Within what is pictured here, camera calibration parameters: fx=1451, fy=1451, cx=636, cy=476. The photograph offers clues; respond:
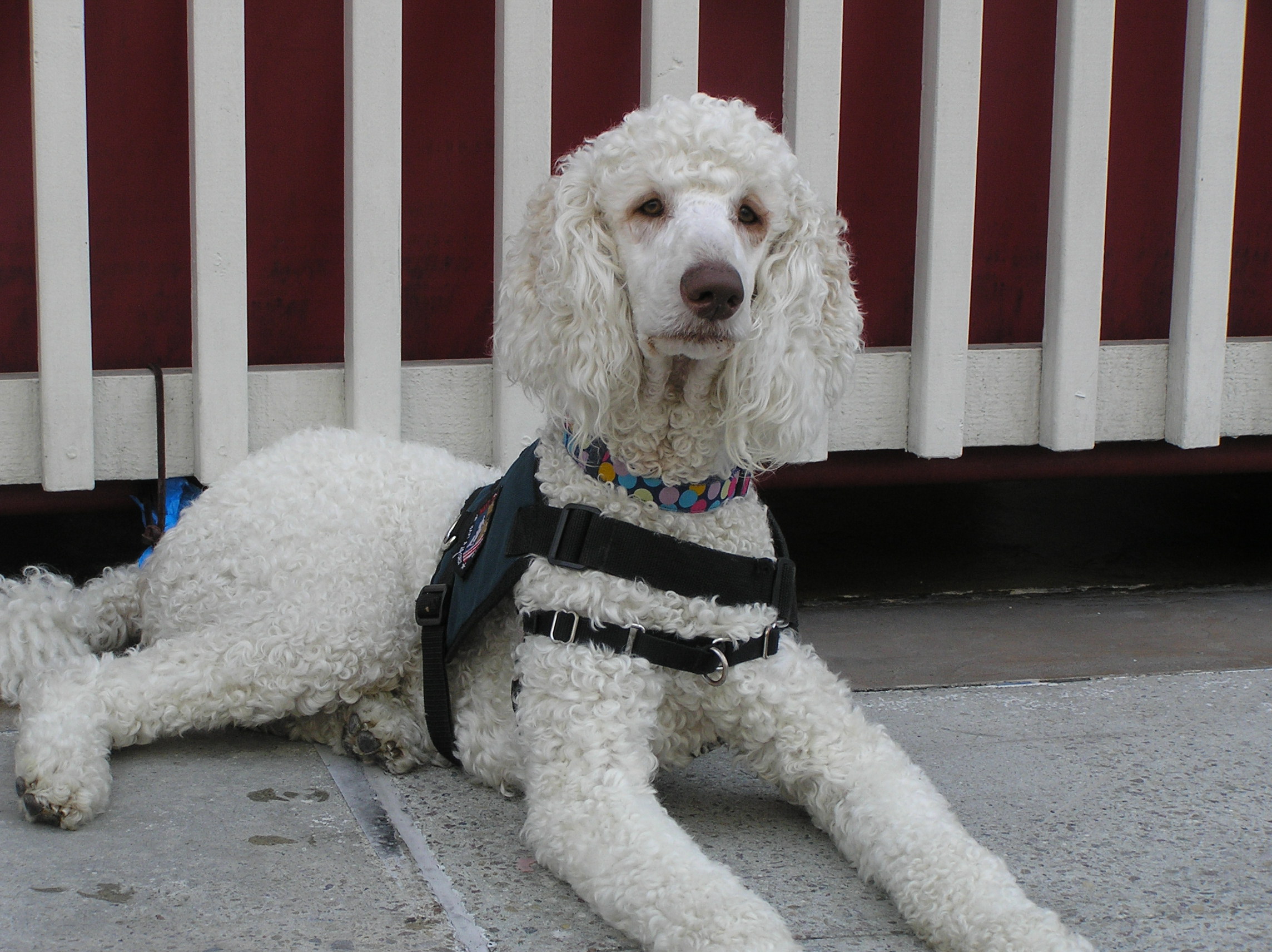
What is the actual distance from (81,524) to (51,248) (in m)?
1.11

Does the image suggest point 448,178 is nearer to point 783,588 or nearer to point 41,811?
point 783,588

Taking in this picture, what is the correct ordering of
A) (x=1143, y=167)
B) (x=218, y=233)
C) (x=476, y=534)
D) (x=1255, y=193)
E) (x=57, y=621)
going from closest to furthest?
(x=476, y=534)
(x=57, y=621)
(x=218, y=233)
(x=1143, y=167)
(x=1255, y=193)

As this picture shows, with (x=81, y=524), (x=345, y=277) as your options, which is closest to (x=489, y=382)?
(x=345, y=277)

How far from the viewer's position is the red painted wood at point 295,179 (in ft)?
12.6

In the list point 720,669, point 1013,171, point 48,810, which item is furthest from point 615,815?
point 1013,171

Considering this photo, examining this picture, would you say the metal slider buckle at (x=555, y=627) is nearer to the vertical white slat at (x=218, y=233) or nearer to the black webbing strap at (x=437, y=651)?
the black webbing strap at (x=437, y=651)

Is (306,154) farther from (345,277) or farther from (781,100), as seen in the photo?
A: (781,100)

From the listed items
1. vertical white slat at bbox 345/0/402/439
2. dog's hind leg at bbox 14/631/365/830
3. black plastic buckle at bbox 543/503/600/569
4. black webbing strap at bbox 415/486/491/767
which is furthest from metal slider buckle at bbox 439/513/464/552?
vertical white slat at bbox 345/0/402/439

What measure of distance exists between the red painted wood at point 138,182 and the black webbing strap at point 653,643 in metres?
1.94

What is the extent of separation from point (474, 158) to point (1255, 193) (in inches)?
97.8

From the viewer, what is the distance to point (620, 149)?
237 centimetres

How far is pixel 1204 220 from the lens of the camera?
4.18 meters

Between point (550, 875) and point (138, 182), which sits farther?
point (138, 182)

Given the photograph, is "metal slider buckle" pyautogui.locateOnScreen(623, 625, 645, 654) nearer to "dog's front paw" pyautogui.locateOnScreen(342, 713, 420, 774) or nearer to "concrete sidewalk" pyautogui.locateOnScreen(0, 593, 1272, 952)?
"concrete sidewalk" pyautogui.locateOnScreen(0, 593, 1272, 952)
